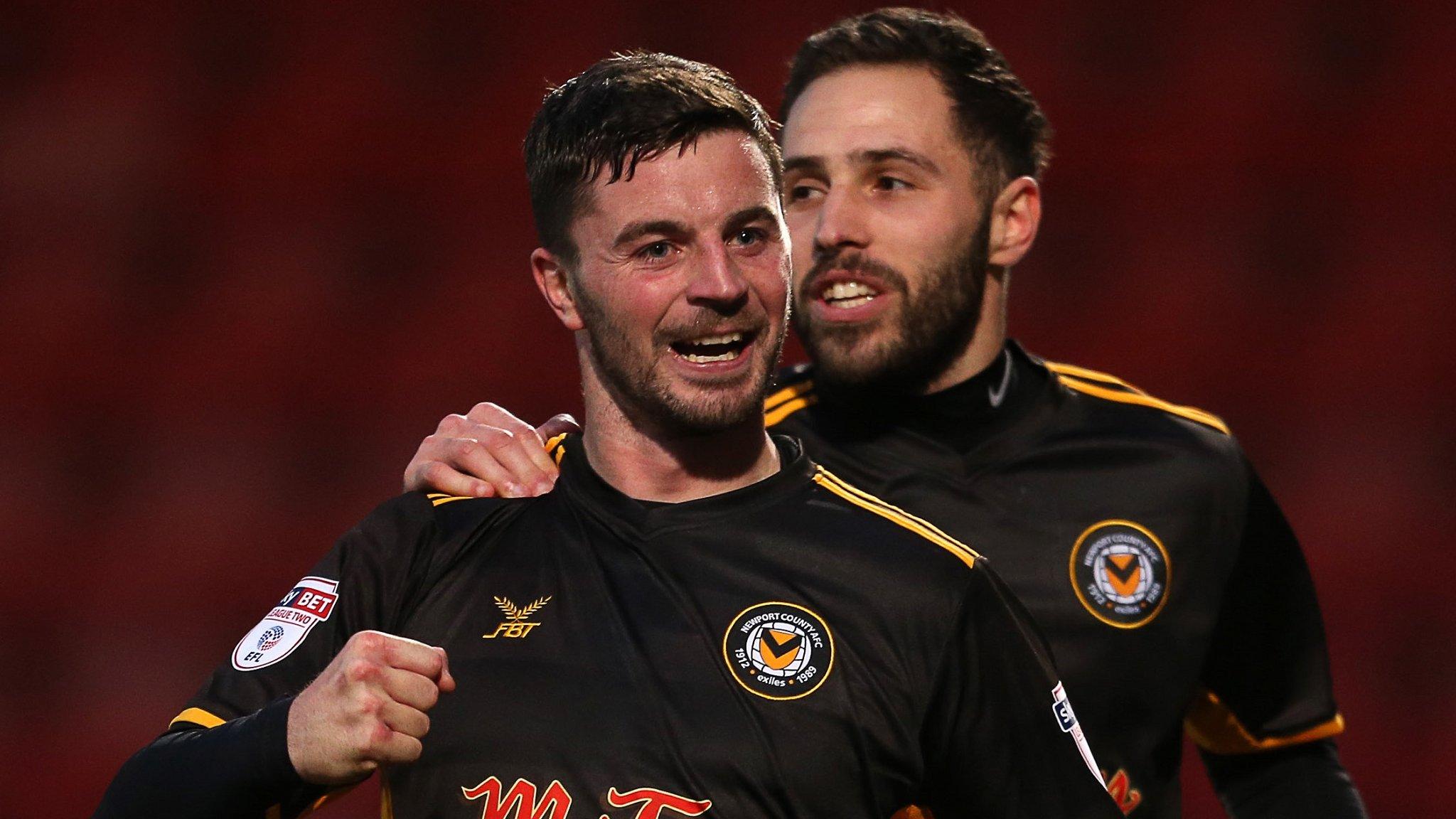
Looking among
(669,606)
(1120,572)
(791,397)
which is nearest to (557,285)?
(669,606)

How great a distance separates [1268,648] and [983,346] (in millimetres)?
575

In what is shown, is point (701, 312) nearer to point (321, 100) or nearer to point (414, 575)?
point (414, 575)

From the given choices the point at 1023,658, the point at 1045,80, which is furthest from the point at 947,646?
the point at 1045,80

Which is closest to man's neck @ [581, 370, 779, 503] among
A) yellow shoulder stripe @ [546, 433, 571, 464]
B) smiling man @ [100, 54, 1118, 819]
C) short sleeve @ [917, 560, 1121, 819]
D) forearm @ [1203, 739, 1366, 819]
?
smiling man @ [100, 54, 1118, 819]

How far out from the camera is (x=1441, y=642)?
5.34 m

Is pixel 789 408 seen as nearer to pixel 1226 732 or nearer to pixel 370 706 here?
pixel 1226 732

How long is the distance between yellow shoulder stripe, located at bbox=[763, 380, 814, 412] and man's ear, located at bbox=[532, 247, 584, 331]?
2.32 ft

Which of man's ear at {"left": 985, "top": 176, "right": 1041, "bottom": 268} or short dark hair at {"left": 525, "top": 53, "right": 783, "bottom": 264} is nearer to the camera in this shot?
short dark hair at {"left": 525, "top": 53, "right": 783, "bottom": 264}

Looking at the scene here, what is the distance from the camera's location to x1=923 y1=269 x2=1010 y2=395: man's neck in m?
2.35

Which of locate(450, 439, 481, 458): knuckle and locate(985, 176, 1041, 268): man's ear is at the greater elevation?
locate(985, 176, 1041, 268): man's ear

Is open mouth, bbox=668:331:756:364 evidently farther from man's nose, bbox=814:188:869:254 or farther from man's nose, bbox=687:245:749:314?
man's nose, bbox=814:188:869:254

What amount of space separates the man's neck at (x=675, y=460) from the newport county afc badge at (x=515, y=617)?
0.16m

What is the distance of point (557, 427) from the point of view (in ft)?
6.72

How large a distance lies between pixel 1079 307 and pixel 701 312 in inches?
178
